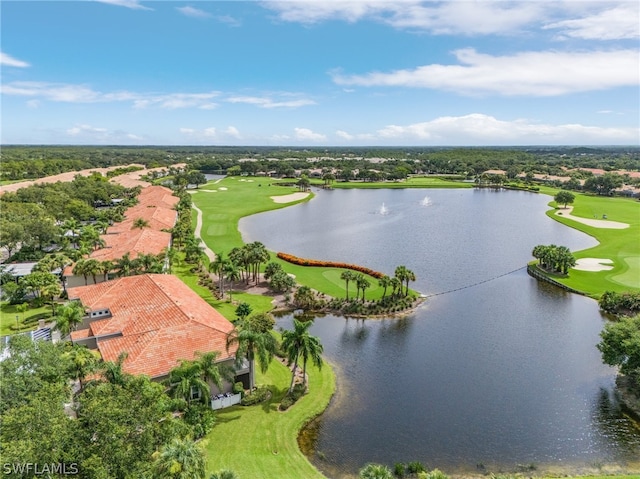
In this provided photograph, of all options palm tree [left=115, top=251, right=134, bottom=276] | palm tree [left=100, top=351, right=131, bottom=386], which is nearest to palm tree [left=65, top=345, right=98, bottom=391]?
palm tree [left=100, top=351, right=131, bottom=386]

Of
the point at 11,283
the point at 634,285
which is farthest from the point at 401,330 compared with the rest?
the point at 11,283

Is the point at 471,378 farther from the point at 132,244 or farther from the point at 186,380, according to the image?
the point at 132,244

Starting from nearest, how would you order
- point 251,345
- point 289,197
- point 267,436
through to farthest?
1. point 267,436
2. point 251,345
3. point 289,197

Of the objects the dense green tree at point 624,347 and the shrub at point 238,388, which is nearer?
the shrub at point 238,388

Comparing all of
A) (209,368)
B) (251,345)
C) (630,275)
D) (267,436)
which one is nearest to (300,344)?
(251,345)

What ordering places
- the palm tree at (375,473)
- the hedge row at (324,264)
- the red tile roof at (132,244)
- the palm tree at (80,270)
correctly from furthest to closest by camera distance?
the hedge row at (324,264), the red tile roof at (132,244), the palm tree at (80,270), the palm tree at (375,473)

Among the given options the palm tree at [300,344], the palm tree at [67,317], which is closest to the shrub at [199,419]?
the palm tree at [300,344]

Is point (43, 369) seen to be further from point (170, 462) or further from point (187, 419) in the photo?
point (170, 462)

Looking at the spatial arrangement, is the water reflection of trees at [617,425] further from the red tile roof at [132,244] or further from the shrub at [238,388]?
the red tile roof at [132,244]
